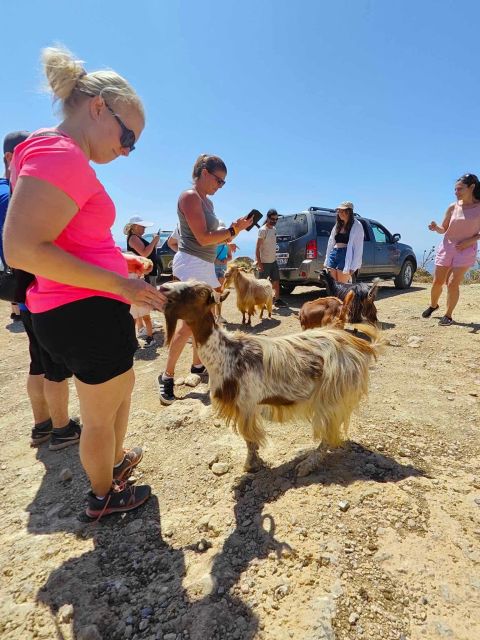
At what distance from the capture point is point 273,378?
273 cm

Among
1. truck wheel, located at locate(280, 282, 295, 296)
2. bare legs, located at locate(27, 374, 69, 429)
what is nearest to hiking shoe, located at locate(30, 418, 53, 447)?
bare legs, located at locate(27, 374, 69, 429)

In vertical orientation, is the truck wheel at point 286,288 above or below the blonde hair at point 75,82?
below

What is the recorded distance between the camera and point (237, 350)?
277 cm

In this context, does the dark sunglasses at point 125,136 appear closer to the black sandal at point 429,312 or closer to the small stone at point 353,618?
the small stone at point 353,618

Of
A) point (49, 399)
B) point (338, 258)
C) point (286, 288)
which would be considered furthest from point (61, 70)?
point (286, 288)

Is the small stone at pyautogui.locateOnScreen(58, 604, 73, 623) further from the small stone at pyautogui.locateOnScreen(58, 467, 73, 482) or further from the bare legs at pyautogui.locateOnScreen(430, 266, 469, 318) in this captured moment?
the bare legs at pyautogui.locateOnScreen(430, 266, 469, 318)

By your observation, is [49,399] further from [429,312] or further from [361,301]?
[429,312]

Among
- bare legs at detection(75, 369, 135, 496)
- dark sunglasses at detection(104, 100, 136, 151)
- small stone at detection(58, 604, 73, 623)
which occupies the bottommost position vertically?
small stone at detection(58, 604, 73, 623)

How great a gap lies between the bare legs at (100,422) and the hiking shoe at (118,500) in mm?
92

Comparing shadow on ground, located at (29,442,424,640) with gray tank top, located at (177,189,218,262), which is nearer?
shadow on ground, located at (29,442,424,640)

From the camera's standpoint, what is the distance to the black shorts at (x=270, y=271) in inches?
366

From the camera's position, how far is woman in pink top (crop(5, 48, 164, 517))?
147 cm

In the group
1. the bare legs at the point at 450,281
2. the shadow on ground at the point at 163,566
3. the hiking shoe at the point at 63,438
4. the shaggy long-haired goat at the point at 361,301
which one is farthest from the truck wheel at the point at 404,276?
the hiking shoe at the point at 63,438

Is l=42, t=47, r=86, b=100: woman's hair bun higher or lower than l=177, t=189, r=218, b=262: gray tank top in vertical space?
higher
